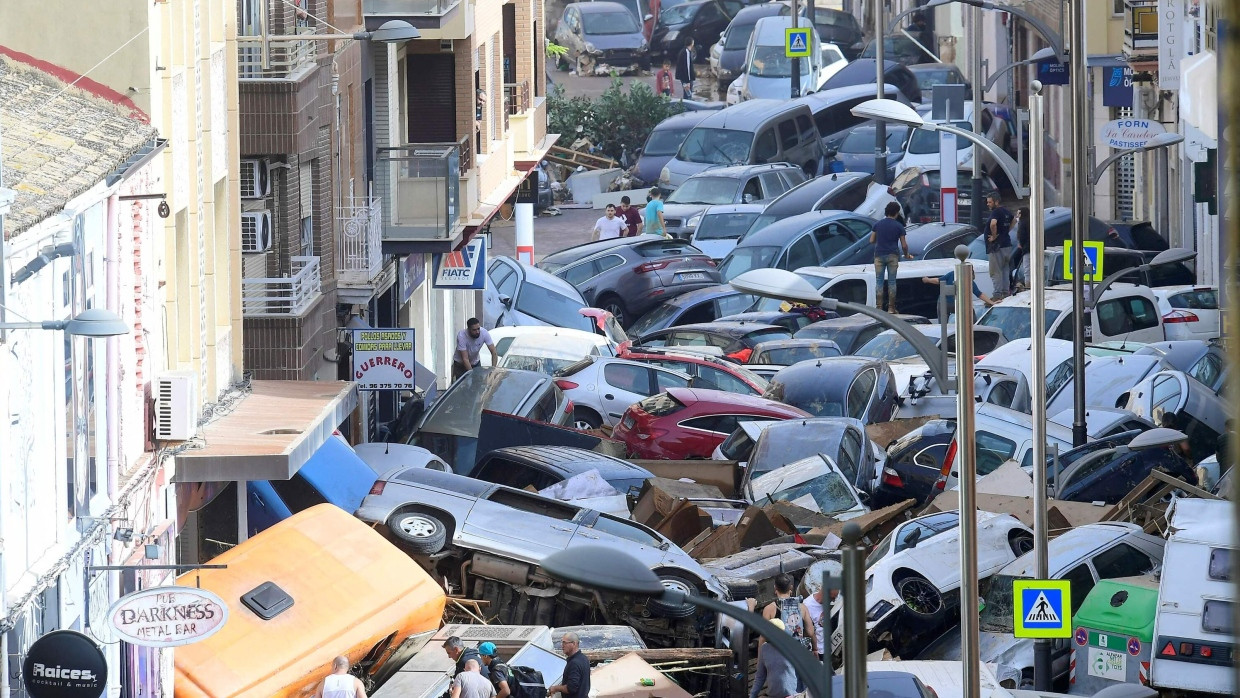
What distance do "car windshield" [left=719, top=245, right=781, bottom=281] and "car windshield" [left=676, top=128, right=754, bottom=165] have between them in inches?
384

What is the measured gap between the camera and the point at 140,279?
15.0 m

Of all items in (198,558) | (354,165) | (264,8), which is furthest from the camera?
(354,165)

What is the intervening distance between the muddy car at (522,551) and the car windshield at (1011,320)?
35.0 ft

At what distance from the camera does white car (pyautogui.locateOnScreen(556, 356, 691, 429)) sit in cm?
2589

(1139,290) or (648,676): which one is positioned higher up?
(1139,290)

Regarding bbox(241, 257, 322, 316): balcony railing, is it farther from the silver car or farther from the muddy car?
the muddy car

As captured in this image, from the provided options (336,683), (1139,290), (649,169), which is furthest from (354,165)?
(649,169)

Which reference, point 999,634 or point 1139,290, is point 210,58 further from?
point 1139,290

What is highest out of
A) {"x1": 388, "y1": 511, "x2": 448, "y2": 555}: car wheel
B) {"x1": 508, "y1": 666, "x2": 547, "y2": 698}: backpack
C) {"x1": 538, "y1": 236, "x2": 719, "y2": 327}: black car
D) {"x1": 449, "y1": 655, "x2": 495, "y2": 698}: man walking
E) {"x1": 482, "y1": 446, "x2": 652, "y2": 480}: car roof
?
{"x1": 538, "y1": 236, "x2": 719, "y2": 327}: black car

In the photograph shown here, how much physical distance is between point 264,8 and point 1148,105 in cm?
Answer: 2645

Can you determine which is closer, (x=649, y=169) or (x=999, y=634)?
(x=999, y=634)

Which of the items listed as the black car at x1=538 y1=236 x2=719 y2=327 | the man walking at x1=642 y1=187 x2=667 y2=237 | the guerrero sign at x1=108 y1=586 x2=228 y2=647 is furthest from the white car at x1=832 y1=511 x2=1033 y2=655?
the man walking at x1=642 y1=187 x2=667 y2=237

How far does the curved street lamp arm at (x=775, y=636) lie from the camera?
7386 millimetres

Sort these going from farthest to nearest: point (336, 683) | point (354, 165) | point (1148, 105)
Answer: point (1148, 105) < point (354, 165) < point (336, 683)
